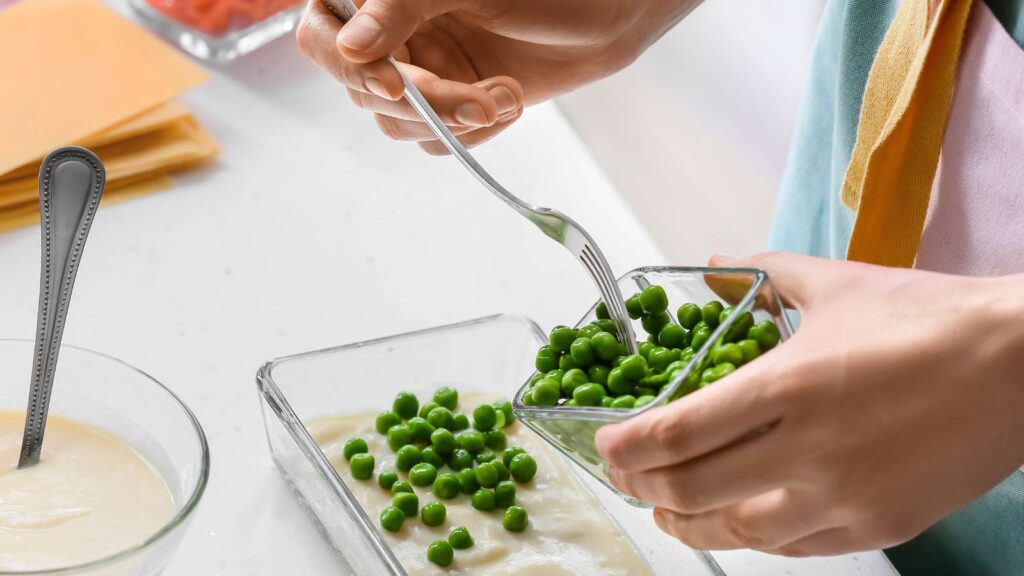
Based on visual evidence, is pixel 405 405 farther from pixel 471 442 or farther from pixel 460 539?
pixel 460 539

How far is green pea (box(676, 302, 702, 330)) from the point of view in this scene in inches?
34.9

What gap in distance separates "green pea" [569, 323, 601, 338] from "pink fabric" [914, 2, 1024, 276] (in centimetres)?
38

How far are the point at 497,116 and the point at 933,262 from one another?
444 mm

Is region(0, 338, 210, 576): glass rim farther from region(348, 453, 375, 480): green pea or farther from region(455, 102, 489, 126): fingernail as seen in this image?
region(455, 102, 489, 126): fingernail

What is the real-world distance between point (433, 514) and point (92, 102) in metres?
0.81

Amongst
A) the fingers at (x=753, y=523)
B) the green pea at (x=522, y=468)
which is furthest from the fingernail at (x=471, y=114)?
the fingers at (x=753, y=523)

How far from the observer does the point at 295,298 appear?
4.26 feet

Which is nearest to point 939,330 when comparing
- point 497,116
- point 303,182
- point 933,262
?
point 933,262

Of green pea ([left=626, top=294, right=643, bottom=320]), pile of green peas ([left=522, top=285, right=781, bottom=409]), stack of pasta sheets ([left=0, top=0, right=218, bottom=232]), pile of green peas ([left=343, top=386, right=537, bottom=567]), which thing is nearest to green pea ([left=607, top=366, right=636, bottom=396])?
pile of green peas ([left=522, top=285, right=781, bottom=409])

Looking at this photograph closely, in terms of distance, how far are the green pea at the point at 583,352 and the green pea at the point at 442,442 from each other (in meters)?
0.22

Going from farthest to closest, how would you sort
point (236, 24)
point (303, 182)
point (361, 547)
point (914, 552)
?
1. point (236, 24)
2. point (303, 182)
3. point (914, 552)
4. point (361, 547)

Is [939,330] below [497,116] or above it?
above

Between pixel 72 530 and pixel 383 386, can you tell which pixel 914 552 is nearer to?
pixel 383 386

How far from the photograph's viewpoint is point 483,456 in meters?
1.06
